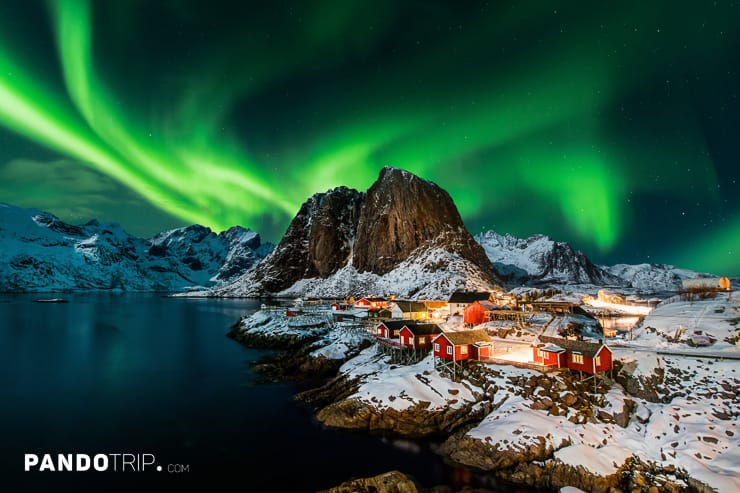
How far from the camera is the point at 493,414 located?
30.8 meters

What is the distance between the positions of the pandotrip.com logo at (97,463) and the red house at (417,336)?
2693 cm

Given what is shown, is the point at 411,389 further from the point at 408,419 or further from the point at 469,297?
the point at 469,297

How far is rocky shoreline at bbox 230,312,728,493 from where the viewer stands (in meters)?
22.8

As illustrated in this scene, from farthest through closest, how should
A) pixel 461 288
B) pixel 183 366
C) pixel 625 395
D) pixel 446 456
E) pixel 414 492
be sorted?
1. pixel 461 288
2. pixel 183 366
3. pixel 625 395
4. pixel 446 456
5. pixel 414 492

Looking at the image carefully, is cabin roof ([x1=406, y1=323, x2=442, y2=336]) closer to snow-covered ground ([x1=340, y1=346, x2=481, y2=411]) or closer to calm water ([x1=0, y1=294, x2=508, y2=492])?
snow-covered ground ([x1=340, y1=346, x2=481, y2=411])

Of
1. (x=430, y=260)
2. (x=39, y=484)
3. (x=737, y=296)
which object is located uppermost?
(x=430, y=260)

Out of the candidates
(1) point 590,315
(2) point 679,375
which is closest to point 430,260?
(1) point 590,315

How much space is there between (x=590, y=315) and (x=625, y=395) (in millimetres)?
46030

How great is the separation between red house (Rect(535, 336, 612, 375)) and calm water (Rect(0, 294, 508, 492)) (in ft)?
51.5

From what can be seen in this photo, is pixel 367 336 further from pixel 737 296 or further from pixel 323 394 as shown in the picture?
pixel 737 296

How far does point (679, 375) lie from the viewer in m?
32.6

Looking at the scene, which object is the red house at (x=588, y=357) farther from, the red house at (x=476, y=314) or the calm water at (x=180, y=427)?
the red house at (x=476, y=314)

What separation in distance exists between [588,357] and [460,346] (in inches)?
445

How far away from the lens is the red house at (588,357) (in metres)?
33.0
